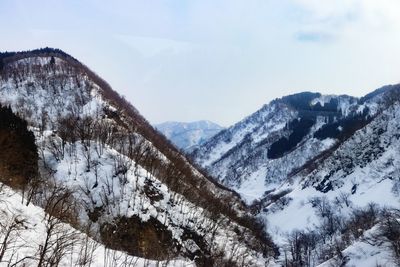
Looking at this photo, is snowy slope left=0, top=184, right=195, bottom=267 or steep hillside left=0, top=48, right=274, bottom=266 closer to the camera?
snowy slope left=0, top=184, right=195, bottom=267

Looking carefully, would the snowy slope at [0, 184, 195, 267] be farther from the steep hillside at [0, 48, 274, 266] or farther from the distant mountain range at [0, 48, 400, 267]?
the steep hillside at [0, 48, 274, 266]

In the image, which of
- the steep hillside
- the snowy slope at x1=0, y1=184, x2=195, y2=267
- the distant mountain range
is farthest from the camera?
the steep hillside

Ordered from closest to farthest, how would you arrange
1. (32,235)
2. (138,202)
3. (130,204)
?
(32,235), (130,204), (138,202)

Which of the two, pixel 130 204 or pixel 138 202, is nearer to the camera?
pixel 130 204

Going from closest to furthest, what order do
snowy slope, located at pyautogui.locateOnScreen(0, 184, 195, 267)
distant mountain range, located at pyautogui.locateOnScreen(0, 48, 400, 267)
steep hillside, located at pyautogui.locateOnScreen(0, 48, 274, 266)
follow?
snowy slope, located at pyautogui.locateOnScreen(0, 184, 195, 267)
distant mountain range, located at pyautogui.locateOnScreen(0, 48, 400, 267)
steep hillside, located at pyautogui.locateOnScreen(0, 48, 274, 266)

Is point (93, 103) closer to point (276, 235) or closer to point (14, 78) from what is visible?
→ point (14, 78)

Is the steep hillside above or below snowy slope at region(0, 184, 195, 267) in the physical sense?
above

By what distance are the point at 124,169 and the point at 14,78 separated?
108 metres

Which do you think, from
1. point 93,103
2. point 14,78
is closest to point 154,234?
point 93,103

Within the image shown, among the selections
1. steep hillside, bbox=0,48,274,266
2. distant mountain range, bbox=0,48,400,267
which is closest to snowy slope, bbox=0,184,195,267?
distant mountain range, bbox=0,48,400,267

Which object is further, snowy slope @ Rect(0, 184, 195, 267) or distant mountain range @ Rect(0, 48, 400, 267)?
distant mountain range @ Rect(0, 48, 400, 267)

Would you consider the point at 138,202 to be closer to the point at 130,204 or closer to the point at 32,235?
the point at 130,204

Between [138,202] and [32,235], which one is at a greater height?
[138,202]

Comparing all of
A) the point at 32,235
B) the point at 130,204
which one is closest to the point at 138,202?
the point at 130,204
